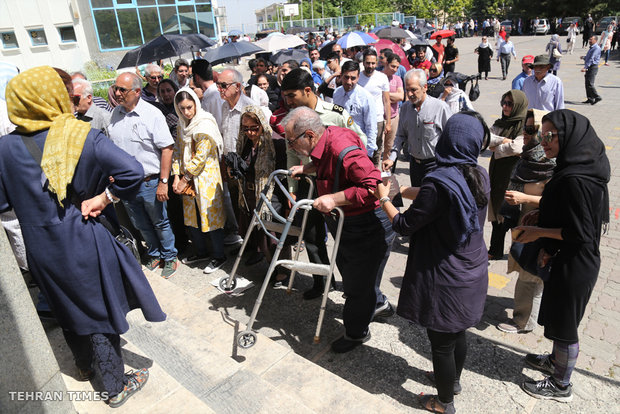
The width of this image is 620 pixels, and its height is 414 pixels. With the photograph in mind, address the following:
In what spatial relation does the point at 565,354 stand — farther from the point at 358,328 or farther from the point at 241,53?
the point at 241,53

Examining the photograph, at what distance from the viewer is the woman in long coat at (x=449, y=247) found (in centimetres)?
231

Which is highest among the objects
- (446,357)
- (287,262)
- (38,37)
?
(38,37)

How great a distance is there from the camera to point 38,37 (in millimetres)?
24188

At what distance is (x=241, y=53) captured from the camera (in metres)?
9.32

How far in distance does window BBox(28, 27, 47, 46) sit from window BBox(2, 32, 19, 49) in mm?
818

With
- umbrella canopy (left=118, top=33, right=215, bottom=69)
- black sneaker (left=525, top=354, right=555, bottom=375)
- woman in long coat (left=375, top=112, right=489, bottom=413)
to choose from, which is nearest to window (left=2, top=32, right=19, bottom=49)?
umbrella canopy (left=118, top=33, right=215, bottom=69)

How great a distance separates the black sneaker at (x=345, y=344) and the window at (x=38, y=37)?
2778 centimetres

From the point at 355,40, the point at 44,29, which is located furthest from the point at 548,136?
the point at 44,29

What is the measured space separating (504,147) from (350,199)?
2.21m

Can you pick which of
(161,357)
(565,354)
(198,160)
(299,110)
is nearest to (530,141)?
(565,354)

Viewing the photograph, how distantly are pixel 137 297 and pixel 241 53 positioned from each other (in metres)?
7.80

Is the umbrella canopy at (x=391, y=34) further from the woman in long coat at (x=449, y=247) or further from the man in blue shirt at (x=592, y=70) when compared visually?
the woman in long coat at (x=449, y=247)

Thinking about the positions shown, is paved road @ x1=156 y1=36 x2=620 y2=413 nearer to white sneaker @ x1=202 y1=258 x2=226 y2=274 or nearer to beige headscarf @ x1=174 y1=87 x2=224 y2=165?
white sneaker @ x1=202 y1=258 x2=226 y2=274

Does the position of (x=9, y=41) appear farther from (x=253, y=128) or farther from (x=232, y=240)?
(x=253, y=128)
